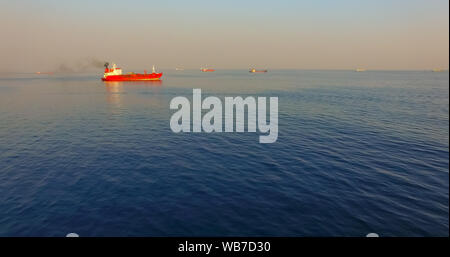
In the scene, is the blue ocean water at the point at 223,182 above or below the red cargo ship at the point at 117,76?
below

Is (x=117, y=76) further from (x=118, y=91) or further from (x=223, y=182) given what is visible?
(x=223, y=182)

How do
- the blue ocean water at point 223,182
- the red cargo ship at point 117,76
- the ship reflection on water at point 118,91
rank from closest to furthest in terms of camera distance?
the blue ocean water at point 223,182 < the ship reflection on water at point 118,91 < the red cargo ship at point 117,76

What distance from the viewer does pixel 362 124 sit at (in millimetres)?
55094

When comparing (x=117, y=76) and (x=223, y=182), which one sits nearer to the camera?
(x=223, y=182)

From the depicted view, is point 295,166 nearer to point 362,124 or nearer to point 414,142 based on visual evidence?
point 414,142

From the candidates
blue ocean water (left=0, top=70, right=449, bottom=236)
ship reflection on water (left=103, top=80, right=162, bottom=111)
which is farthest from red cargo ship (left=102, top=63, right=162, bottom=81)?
blue ocean water (left=0, top=70, right=449, bottom=236)

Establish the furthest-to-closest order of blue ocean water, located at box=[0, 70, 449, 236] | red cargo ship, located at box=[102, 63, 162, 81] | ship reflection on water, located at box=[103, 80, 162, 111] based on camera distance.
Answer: red cargo ship, located at box=[102, 63, 162, 81]
ship reflection on water, located at box=[103, 80, 162, 111]
blue ocean water, located at box=[0, 70, 449, 236]

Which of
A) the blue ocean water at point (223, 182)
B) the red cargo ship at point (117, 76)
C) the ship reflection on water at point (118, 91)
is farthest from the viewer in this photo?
the red cargo ship at point (117, 76)

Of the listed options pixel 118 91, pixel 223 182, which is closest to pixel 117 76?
pixel 118 91

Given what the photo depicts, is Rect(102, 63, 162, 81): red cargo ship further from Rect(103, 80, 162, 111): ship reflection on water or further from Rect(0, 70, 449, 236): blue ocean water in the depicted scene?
Rect(0, 70, 449, 236): blue ocean water

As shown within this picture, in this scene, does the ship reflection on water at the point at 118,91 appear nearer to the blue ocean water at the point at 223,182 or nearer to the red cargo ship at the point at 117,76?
the red cargo ship at the point at 117,76

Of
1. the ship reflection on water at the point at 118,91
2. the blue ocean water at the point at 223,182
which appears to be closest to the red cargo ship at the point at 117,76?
the ship reflection on water at the point at 118,91

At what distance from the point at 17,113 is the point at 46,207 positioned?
6128cm

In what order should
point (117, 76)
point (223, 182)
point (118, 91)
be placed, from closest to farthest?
point (223, 182) → point (118, 91) → point (117, 76)
